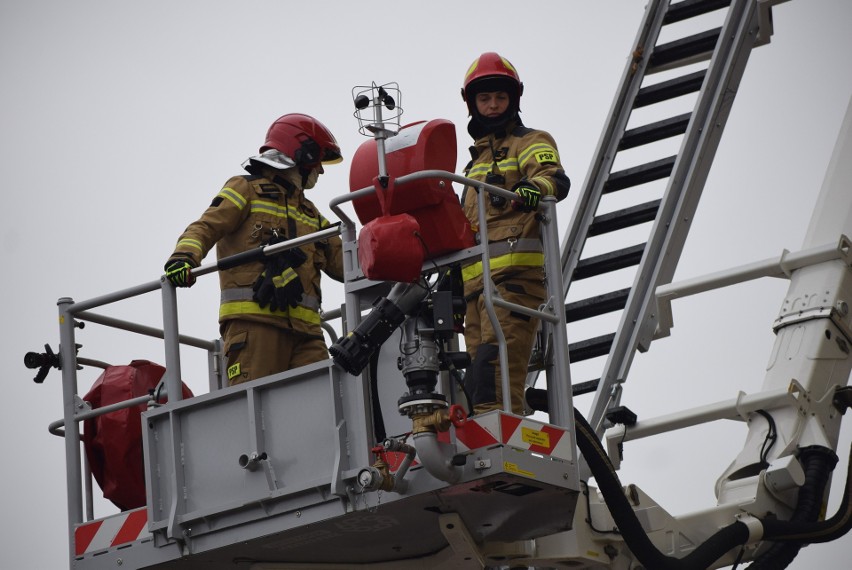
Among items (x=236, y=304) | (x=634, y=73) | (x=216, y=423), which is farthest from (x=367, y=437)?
(x=634, y=73)

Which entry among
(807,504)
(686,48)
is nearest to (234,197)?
(807,504)

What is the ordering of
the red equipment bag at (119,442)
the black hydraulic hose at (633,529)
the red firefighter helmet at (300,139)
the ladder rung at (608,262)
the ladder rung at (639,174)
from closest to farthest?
the black hydraulic hose at (633,529), the red equipment bag at (119,442), the red firefighter helmet at (300,139), the ladder rung at (608,262), the ladder rung at (639,174)

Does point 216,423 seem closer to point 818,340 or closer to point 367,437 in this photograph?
point 367,437

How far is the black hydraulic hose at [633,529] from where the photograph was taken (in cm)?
866

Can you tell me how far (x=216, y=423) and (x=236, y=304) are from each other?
3.46 ft

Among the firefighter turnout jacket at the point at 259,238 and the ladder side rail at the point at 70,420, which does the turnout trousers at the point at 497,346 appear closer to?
the firefighter turnout jacket at the point at 259,238

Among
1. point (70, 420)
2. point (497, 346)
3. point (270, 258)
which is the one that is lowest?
point (497, 346)

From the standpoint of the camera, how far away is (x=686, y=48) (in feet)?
40.5

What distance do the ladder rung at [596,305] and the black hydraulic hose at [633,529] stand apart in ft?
8.23

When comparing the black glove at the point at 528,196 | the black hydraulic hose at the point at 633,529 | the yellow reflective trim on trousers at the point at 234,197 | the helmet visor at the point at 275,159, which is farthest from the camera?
the helmet visor at the point at 275,159

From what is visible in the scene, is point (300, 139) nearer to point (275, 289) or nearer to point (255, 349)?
point (275, 289)

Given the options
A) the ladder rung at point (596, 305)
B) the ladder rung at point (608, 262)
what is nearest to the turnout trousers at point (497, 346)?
the ladder rung at point (596, 305)

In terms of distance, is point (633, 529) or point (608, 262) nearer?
point (633, 529)

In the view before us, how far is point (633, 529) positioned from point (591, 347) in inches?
106
